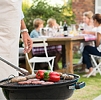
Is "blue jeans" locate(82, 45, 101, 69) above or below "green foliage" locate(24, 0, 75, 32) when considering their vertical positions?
below

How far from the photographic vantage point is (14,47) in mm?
2818

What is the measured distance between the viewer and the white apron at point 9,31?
2732 millimetres

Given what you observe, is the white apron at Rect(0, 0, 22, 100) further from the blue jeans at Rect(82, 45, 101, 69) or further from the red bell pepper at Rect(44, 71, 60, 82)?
the blue jeans at Rect(82, 45, 101, 69)

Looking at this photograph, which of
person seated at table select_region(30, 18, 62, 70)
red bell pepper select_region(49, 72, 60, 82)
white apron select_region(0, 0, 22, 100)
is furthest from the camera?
person seated at table select_region(30, 18, 62, 70)

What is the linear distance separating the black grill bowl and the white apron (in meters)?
0.50

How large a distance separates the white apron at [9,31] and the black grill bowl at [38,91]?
501mm

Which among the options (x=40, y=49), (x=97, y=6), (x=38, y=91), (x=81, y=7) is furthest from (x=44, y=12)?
(x=38, y=91)

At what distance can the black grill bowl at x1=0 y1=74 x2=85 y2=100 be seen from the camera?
2172 millimetres

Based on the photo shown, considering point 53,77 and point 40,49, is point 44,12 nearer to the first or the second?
point 40,49

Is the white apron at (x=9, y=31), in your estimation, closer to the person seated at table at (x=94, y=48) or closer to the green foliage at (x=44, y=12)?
the person seated at table at (x=94, y=48)

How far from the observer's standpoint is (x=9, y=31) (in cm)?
278

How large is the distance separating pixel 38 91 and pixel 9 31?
76 centimetres

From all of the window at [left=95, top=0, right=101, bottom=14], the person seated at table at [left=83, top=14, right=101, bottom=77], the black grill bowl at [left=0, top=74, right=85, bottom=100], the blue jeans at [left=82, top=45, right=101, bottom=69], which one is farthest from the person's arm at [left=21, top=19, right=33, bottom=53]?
the window at [left=95, top=0, right=101, bottom=14]

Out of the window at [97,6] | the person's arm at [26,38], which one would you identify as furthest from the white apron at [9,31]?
the window at [97,6]
